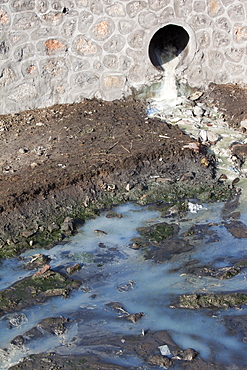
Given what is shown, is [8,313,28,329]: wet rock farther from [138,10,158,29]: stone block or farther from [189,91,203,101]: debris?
[138,10,158,29]: stone block

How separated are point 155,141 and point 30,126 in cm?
224

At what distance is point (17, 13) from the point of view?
328 inches

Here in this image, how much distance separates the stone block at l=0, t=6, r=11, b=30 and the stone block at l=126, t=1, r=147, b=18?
7.12ft

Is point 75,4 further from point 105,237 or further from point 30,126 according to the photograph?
point 105,237

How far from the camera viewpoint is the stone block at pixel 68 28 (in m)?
8.59

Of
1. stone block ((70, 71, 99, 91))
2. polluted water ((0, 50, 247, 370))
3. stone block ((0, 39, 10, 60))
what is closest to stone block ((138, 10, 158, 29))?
stone block ((70, 71, 99, 91))

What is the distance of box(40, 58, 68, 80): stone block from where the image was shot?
8680mm

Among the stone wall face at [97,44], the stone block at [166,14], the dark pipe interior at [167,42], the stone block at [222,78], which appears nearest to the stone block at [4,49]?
the stone wall face at [97,44]

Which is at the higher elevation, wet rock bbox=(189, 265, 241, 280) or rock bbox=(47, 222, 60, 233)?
rock bbox=(47, 222, 60, 233)

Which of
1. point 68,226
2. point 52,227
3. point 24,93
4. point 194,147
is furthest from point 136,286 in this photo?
point 24,93

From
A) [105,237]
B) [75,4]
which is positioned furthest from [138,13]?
[105,237]

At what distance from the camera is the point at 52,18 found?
8.52 metres

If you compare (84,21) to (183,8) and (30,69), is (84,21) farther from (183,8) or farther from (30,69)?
(183,8)

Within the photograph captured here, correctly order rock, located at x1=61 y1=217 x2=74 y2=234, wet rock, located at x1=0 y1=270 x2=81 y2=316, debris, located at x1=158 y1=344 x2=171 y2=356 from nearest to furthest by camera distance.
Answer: debris, located at x1=158 y1=344 x2=171 y2=356 → wet rock, located at x1=0 y1=270 x2=81 y2=316 → rock, located at x1=61 y1=217 x2=74 y2=234
